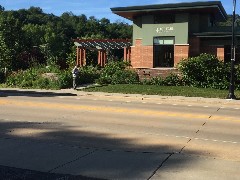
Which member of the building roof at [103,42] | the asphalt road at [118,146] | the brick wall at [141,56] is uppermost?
the building roof at [103,42]

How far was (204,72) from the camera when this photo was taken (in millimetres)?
29703

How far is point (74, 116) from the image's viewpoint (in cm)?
1454

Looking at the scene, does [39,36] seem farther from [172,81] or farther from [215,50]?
[172,81]

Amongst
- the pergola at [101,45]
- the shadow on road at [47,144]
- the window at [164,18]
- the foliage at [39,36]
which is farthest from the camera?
the foliage at [39,36]

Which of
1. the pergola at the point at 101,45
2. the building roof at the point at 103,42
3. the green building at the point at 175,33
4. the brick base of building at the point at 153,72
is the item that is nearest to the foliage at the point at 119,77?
the brick base of building at the point at 153,72

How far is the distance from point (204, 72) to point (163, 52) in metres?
7.86

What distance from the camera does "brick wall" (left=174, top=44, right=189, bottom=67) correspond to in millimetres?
34562

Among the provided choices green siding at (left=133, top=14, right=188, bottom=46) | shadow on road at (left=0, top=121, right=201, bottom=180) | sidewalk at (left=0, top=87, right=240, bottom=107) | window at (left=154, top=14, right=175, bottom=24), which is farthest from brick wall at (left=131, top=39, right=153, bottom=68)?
shadow on road at (left=0, top=121, right=201, bottom=180)

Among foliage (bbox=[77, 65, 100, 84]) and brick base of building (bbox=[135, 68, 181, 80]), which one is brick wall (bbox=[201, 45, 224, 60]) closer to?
brick base of building (bbox=[135, 68, 181, 80])

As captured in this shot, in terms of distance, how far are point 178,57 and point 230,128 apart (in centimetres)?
2286

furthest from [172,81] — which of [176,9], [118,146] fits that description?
[118,146]

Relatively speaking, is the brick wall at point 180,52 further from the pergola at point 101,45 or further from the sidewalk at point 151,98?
the sidewalk at point 151,98

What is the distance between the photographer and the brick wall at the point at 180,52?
34.6m

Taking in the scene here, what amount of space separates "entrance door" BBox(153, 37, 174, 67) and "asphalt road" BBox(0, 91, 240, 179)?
21107mm
